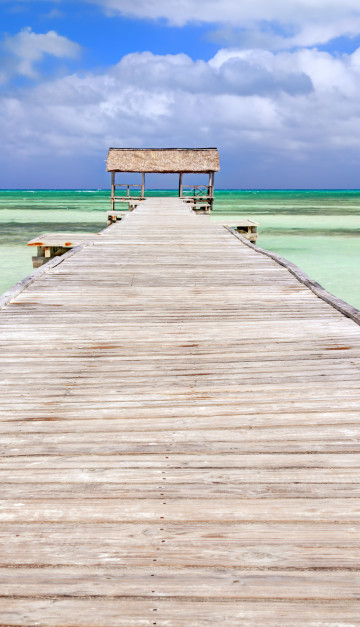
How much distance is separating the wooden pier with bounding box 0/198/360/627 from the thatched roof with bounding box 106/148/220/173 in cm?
3019

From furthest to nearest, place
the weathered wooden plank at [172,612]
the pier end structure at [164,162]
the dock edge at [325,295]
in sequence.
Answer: the pier end structure at [164,162] → the dock edge at [325,295] → the weathered wooden plank at [172,612]

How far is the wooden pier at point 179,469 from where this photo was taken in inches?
65.0

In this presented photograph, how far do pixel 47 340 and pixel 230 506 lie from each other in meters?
2.46

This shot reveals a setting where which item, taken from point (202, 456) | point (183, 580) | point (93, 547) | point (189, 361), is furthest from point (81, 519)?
point (189, 361)

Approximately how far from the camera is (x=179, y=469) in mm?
2316

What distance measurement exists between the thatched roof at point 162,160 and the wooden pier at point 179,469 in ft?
99.0

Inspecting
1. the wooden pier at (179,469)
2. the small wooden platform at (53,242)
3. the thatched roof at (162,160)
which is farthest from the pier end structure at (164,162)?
the wooden pier at (179,469)

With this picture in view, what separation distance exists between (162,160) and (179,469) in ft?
110

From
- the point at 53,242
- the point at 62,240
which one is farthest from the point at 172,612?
the point at 62,240

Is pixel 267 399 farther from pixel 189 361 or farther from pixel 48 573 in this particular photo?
pixel 48 573

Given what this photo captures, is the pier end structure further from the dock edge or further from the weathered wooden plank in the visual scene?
the weathered wooden plank

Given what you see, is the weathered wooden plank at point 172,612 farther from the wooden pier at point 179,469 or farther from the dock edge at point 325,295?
the dock edge at point 325,295

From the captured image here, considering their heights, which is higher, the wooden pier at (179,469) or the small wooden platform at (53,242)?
the wooden pier at (179,469)

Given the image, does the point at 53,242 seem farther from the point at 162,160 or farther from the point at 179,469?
the point at 162,160
